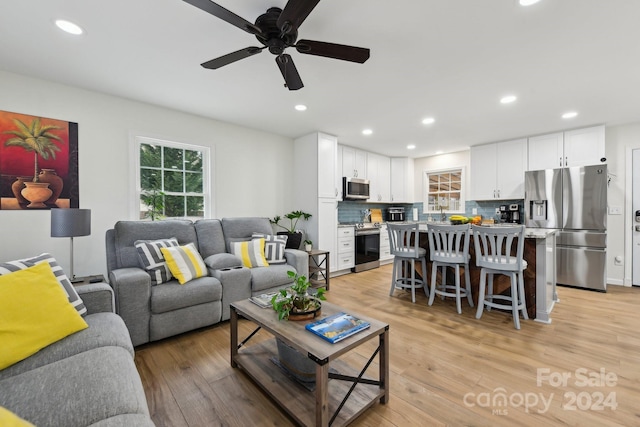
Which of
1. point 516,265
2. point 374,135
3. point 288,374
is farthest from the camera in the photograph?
point 374,135

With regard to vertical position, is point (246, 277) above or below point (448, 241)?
below

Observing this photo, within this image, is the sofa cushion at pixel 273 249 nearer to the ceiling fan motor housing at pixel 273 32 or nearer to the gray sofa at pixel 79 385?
the gray sofa at pixel 79 385

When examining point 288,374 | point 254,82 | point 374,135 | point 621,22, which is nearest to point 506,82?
point 621,22

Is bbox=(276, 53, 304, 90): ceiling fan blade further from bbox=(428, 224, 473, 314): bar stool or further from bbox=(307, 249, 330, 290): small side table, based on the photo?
bbox=(307, 249, 330, 290): small side table

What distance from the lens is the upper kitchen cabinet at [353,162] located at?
530cm

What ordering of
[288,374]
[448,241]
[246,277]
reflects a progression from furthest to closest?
[448,241], [246,277], [288,374]

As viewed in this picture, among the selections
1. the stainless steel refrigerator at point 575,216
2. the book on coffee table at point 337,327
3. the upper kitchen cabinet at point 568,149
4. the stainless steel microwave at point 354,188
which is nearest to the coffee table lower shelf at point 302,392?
the book on coffee table at point 337,327

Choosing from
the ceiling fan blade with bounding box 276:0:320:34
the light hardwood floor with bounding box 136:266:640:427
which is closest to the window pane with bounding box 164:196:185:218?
the light hardwood floor with bounding box 136:266:640:427

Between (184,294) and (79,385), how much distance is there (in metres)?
1.41

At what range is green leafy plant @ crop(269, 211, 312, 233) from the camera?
14.6 feet

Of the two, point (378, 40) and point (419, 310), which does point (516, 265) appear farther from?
point (378, 40)

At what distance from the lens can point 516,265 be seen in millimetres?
2629

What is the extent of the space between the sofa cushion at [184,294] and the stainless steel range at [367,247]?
9.88 feet

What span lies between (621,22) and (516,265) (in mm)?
2012
